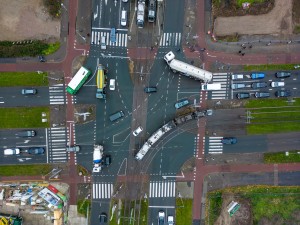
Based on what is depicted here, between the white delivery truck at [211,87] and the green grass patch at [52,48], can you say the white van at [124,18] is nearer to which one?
the green grass patch at [52,48]

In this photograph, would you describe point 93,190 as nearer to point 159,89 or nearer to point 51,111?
point 51,111

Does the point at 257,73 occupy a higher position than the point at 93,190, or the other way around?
the point at 257,73

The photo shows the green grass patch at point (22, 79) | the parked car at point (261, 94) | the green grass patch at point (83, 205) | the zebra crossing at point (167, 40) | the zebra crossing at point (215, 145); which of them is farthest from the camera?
the zebra crossing at point (215, 145)

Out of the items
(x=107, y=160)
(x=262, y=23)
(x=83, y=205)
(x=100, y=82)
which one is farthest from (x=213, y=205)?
(x=262, y=23)

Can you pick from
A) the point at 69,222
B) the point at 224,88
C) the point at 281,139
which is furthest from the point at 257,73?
the point at 69,222

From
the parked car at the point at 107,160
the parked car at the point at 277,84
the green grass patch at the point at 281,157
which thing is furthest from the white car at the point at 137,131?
the parked car at the point at 277,84
